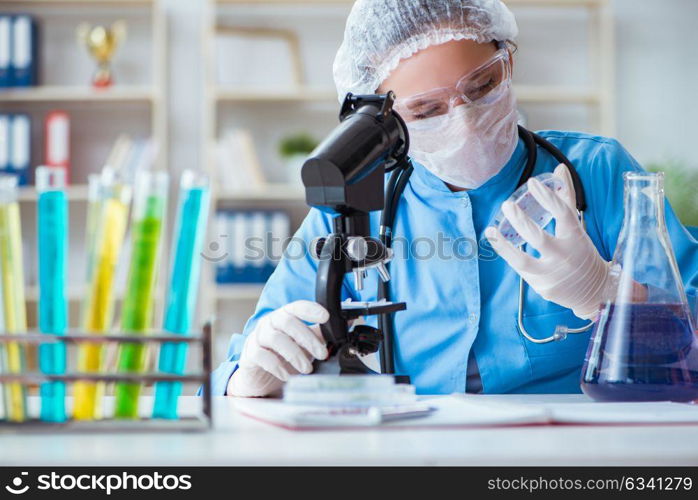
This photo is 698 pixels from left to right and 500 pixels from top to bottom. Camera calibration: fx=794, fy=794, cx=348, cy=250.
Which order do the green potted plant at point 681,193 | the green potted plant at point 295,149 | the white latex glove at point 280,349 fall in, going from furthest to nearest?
1. the green potted plant at point 295,149
2. the green potted plant at point 681,193
3. the white latex glove at point 280,349

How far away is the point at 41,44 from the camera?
3.70 m

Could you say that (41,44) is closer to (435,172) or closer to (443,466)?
(435,172)

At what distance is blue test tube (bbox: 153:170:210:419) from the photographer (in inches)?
30.5

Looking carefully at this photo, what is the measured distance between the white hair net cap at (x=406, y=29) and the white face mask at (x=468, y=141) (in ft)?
0.42

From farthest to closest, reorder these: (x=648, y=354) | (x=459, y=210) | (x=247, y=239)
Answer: (x=247, y=239) < (x=459, y=210) < (x=648, y=354)

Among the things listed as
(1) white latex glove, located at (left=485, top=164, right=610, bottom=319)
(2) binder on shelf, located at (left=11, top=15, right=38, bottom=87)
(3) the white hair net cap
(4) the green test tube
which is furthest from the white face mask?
(2) binder on shelf, located at (left=11, top=15, right=38, bottom=87)

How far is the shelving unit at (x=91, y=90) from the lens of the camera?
355cm

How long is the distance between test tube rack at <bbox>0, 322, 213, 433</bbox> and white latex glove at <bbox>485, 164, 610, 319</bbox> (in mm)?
498

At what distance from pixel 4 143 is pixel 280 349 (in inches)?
111

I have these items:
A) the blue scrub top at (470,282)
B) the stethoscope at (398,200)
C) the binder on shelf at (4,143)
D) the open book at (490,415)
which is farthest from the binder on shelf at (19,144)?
the open book at (490,415)

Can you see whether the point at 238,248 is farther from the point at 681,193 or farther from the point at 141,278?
the point at 141,278

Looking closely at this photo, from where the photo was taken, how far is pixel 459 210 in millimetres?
1529

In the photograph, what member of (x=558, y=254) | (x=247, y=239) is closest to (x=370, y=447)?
(x=558, y=254)

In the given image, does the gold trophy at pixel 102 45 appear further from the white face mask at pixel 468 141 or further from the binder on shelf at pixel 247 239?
the white face mask at pixel 468 141
